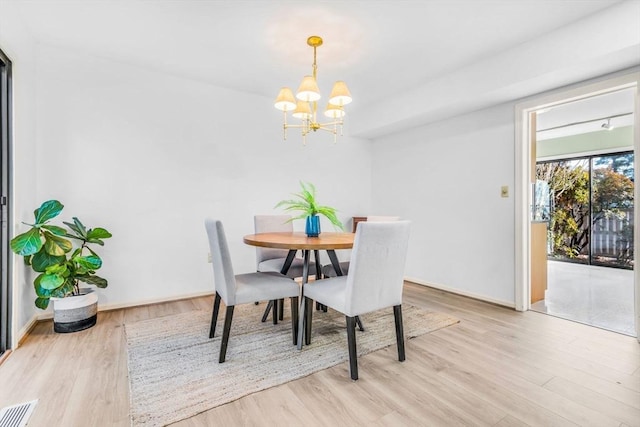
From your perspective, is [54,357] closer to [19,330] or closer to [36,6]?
[19,330]

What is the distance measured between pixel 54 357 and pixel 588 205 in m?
7.31

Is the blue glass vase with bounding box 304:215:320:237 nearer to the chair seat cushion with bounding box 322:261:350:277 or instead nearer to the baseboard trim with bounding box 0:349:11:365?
the chair seat cushion with bounding box 322:261:350:277

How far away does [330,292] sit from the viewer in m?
1.89

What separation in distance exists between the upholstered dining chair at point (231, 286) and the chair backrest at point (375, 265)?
0.53m

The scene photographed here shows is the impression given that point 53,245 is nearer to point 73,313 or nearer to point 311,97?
point 73,313

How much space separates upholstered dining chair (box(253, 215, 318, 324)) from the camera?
2639 mm

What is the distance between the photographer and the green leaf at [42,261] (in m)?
2.18

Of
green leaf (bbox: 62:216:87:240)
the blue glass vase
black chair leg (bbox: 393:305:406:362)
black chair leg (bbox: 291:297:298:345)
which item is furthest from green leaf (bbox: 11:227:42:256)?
black chair leg (bbox: 393:305:406:362)

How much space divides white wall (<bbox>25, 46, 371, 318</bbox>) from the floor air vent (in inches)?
59.0

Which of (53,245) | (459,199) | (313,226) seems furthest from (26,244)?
(459,199)

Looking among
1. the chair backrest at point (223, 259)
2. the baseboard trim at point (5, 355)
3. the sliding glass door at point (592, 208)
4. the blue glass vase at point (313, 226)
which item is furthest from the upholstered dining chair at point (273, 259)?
the sliding glass door at point (592, 208)

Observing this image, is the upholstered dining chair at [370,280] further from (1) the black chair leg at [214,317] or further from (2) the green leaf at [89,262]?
(2) the green leaf at [89,262]

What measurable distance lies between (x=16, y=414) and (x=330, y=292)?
5.29 ft

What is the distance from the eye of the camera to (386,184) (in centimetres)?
447
